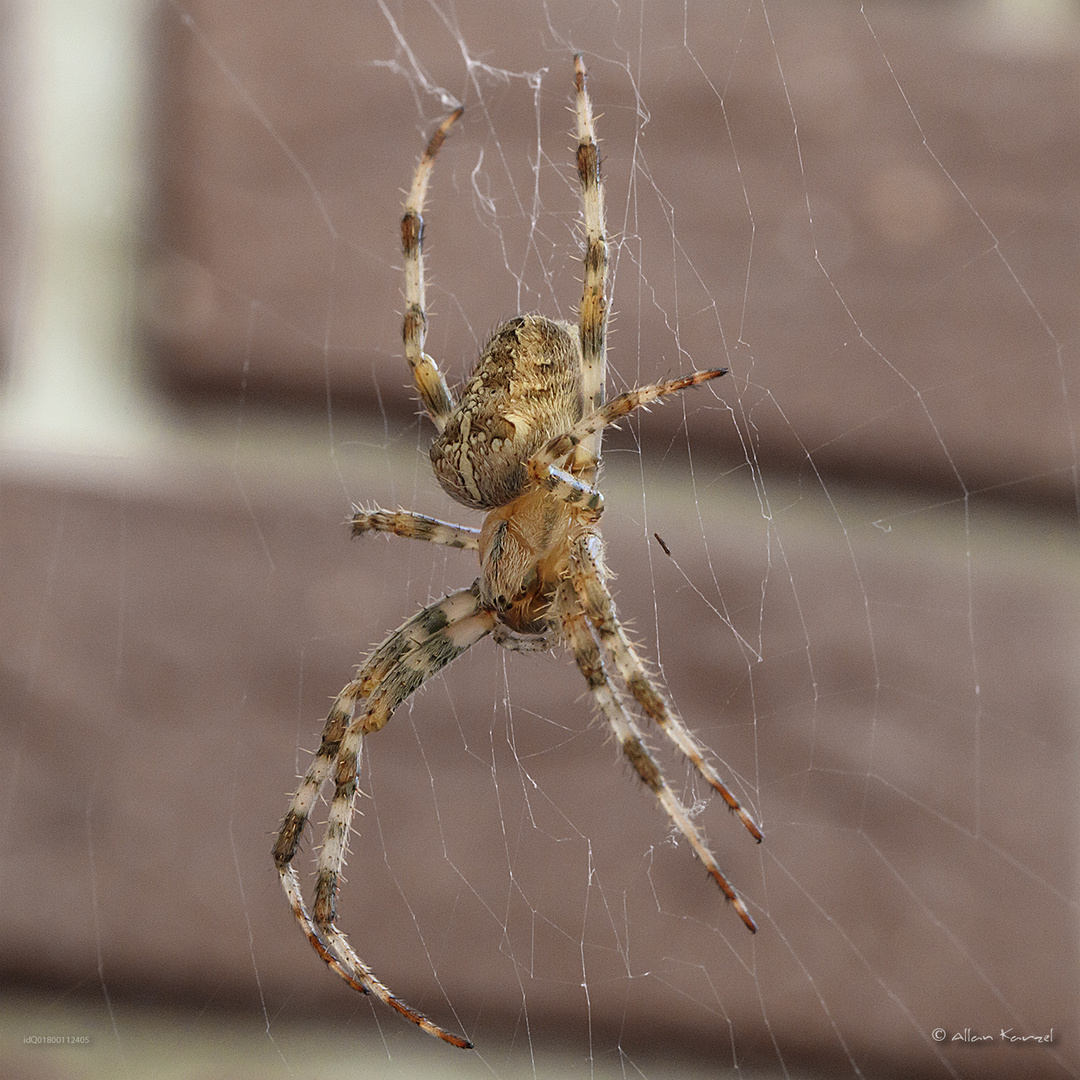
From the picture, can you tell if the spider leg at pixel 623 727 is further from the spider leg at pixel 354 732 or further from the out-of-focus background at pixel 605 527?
the out-of-focus background at pixel 605 527

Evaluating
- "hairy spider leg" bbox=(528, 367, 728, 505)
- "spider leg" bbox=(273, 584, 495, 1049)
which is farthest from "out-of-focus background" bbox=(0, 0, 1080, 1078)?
"hairy spider leg" bbox=(528, 367, 728, 505)

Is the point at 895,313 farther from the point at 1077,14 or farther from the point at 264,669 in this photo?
the point at 264,669

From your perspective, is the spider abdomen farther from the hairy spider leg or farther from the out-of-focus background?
the out-of-focus background

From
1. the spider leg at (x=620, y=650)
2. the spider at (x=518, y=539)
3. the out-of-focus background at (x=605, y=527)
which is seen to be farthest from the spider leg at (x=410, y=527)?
the out-of-focus background at (x=605, y=527)

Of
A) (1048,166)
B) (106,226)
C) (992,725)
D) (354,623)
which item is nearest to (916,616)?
(992,725)

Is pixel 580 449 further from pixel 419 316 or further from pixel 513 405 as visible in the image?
pixel 419 316
